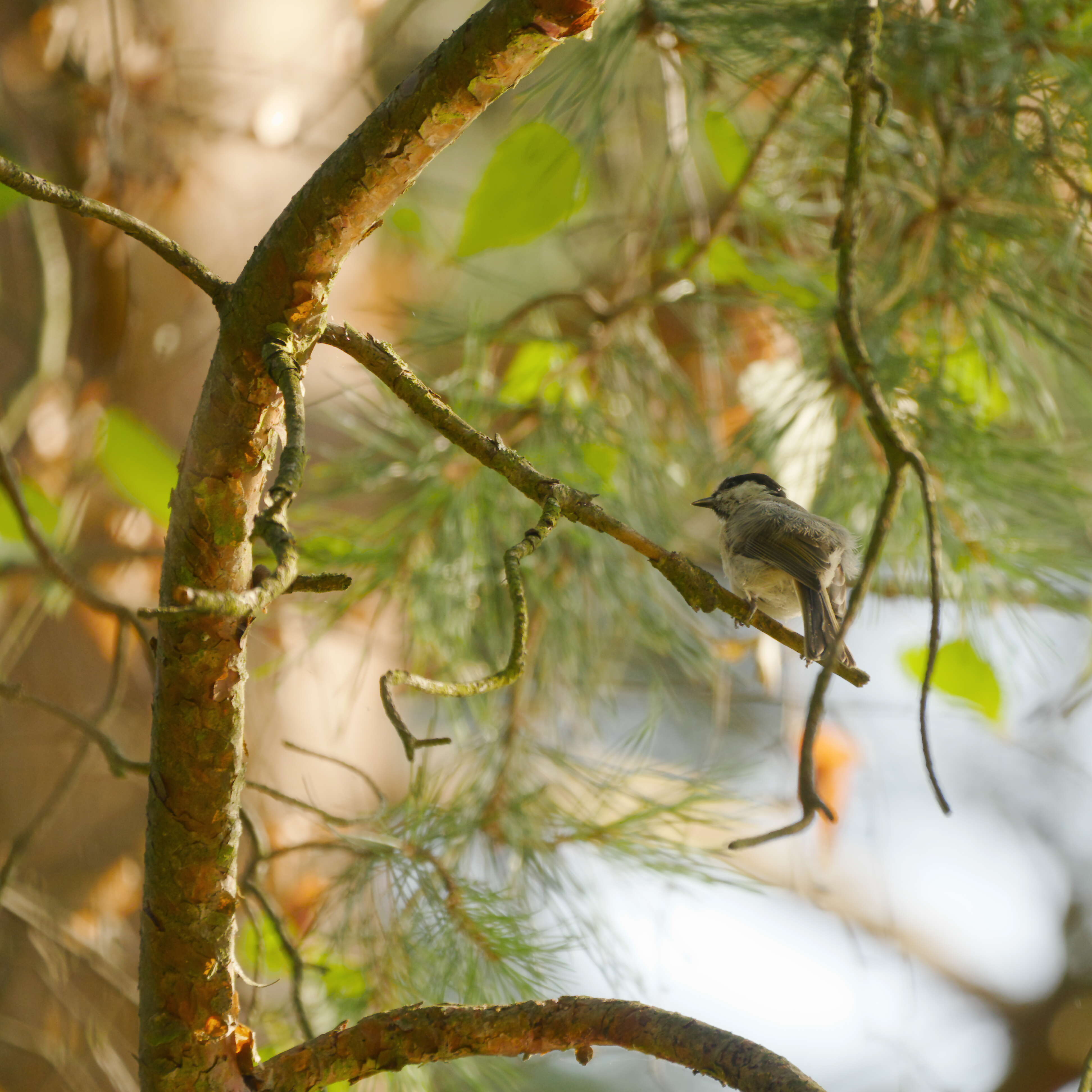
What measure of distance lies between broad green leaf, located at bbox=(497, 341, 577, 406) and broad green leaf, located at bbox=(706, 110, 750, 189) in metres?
0.38

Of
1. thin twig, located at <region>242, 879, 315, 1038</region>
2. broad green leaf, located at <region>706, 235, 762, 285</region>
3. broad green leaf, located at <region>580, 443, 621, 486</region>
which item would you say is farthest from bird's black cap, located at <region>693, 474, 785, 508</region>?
thin twig, located at <region>242, 879, 315, 1038</region>

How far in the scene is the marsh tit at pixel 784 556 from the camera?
1078 millimetres

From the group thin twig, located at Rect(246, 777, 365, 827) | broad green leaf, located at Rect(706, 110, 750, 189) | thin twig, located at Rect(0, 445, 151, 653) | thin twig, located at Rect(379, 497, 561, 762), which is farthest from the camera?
broad green leaf, located at Rect(706, 110, 750, 189)

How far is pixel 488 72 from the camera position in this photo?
48 cm

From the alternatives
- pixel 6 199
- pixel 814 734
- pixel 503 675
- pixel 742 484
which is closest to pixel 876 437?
pixel 814 734

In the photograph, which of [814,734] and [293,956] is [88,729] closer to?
[293,956]

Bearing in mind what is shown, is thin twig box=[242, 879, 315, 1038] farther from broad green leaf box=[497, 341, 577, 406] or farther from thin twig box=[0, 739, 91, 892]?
broad green leaf box=[497, 341, 577, 406]

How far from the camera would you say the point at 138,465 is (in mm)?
1202

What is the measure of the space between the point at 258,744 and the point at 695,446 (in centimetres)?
91

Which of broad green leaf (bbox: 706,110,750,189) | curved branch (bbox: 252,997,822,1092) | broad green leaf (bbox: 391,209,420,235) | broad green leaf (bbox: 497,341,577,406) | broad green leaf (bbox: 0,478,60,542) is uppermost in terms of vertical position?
broad green leaf (bbox: 706,110,750,189)

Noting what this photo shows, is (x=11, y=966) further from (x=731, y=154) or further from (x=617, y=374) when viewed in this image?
(x=731, y=154)

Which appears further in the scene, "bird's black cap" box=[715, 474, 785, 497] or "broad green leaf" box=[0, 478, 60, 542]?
"bird's black cap" box=[715, 474, 785, 497]

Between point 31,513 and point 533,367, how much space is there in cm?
74

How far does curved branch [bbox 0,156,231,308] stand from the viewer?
47 centimetres
